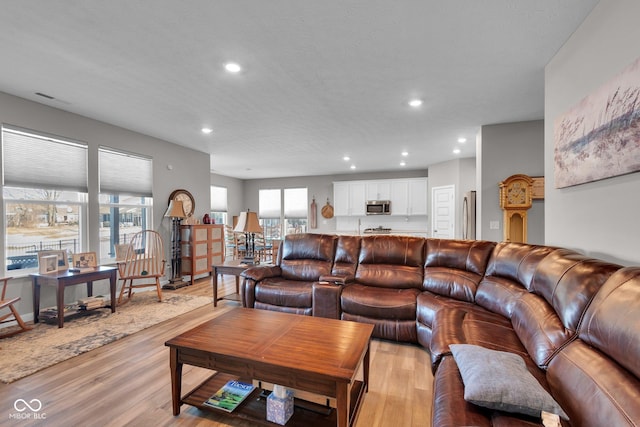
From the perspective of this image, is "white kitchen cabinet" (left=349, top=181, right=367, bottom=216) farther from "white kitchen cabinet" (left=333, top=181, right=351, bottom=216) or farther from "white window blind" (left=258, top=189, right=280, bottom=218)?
"white window blind" (left=258, top=189, right=280, bottom=218)

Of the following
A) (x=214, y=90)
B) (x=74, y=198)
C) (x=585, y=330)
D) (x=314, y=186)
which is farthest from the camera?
(x=314, y=186)

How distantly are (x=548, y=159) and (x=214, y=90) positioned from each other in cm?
343

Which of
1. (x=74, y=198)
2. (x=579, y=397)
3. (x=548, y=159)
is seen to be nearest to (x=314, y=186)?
(x=74, y=198)

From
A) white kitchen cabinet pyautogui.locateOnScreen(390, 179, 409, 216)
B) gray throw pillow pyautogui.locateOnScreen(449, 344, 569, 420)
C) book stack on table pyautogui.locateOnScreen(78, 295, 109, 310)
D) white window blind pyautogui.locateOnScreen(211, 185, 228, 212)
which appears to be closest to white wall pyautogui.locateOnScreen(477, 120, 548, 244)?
gray throw pillow pyautogui.locateOnScreen(449, 344, 569, 420)

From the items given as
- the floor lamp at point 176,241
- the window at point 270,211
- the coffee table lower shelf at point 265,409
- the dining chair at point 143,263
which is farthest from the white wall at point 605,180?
the window at point 270,211

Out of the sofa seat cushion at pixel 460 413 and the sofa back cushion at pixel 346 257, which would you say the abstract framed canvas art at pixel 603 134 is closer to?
the sofa seat cushion at pixel 460 413

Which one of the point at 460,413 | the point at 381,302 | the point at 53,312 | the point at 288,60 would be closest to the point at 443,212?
the point at 381,302

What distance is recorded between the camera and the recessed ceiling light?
106 inches

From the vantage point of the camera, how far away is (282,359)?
1682mm

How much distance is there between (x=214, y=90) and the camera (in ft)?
10.6

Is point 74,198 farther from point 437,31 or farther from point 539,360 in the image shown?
point 539,360

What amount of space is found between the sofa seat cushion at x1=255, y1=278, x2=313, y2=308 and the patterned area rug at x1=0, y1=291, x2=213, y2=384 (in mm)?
1233

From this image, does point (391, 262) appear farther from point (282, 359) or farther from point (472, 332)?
point (282, 359)

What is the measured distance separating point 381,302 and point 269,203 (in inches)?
309
